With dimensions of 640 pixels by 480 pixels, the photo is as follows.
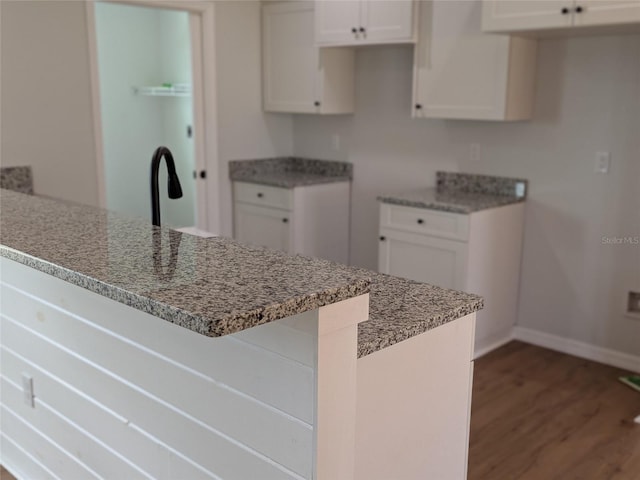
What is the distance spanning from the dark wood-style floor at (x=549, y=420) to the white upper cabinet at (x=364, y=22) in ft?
6.32

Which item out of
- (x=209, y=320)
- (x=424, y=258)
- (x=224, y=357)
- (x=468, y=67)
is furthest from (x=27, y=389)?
(x=468, y=67)

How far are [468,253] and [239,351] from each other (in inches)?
89.3

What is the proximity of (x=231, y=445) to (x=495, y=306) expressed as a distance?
255cm

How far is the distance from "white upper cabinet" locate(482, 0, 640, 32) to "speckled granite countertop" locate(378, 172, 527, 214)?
0.90 metres

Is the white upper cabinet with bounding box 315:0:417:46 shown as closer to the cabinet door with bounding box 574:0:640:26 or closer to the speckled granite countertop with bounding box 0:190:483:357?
the cabinet door with bounding box 574:0:640:26

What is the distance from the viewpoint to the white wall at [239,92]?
14.5 feet

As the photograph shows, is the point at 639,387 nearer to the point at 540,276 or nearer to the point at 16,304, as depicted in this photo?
the point at 540,276

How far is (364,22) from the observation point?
3.93 m

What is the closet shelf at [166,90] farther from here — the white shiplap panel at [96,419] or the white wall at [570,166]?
the white shiplap panel at [96,419]

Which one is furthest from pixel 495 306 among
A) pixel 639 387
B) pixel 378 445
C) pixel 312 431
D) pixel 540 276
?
pixel 312 431

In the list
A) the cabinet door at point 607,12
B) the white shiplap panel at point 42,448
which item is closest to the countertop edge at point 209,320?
the white shiplap panel at point 42,448

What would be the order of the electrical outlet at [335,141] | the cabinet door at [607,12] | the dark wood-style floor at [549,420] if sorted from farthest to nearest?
the electrical outlet at [335,141] → the cabinet door at [607,12] → the dark wood-style floor at [549,420]

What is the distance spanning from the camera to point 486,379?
3418mm

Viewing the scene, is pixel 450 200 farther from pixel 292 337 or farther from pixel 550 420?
pixel 292 337
